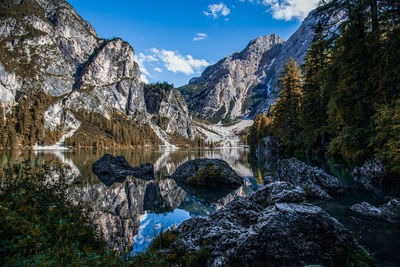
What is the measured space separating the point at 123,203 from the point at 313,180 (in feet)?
32.6

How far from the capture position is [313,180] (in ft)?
34.0

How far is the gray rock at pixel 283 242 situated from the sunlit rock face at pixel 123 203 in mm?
2065

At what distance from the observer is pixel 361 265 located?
3.49 meters

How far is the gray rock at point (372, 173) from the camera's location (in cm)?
1048

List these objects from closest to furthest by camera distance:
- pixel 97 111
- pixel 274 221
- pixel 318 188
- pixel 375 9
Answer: pixel 274 221 → pixel 318 188 → pixel 375 9 → pixel 97 111

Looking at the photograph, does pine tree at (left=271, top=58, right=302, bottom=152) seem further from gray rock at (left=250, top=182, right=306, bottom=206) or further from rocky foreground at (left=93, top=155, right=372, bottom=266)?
rocky foreground at (left=93, top=155, right=372, bottom=266)

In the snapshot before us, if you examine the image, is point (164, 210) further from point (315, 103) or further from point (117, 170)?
point (315, 103)

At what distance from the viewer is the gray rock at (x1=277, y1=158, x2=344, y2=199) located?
30.8ft

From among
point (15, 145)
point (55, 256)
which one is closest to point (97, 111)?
point (15, 145)

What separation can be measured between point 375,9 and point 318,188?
1238 centimetres

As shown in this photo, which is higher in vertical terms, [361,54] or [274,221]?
[361,54]

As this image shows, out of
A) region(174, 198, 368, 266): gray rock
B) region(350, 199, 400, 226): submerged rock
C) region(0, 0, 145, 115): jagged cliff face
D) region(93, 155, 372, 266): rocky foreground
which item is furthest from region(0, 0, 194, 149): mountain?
region(350, 199, 400, 226): submerged rock

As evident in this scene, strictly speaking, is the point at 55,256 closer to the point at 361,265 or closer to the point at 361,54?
the point at 361,265

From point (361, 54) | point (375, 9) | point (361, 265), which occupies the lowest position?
point (361, 265)
